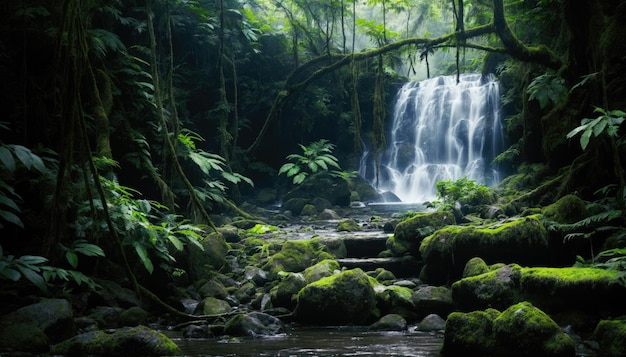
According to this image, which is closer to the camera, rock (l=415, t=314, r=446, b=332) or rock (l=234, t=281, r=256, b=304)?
rock (l=415, t=314, r=446, b=332)

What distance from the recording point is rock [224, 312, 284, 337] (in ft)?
18.1

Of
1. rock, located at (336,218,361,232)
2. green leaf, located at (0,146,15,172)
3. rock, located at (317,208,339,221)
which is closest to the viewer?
green leaf, located at (0,146,15,172)

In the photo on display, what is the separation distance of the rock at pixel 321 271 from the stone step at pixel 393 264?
2.34ft

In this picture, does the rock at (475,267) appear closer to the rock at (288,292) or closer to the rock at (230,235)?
the rock at (288,292)

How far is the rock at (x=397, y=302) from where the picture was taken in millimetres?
6243

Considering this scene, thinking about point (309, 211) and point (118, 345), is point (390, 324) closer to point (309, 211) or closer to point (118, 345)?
point (118, 345)

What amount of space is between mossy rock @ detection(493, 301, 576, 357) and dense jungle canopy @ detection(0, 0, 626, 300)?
7.18 ft

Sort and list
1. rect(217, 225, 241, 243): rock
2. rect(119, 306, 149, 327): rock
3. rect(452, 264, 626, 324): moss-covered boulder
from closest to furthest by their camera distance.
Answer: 1. rect(452, 264, 626, 324): moss-covered boulder
2. rect(119, 306, 149, 327): rock
3. rect(217, 225, 241, 243): rock

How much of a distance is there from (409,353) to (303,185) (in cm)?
1280

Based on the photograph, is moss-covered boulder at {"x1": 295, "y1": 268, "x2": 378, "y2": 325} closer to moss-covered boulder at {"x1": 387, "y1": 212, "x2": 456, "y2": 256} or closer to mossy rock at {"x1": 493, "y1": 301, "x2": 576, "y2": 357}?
mossy rock at {"x1": 493, "y1": 301, "x2": 576, "y2": 357}

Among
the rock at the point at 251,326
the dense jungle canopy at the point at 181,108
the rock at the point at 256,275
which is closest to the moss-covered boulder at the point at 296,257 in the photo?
the rock at the point at 256,275

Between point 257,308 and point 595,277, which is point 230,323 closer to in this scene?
point 257,308

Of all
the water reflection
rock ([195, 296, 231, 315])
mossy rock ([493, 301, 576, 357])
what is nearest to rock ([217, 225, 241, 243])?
rock ([195, 296, 231, 315])

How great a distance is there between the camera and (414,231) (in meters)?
8.36
